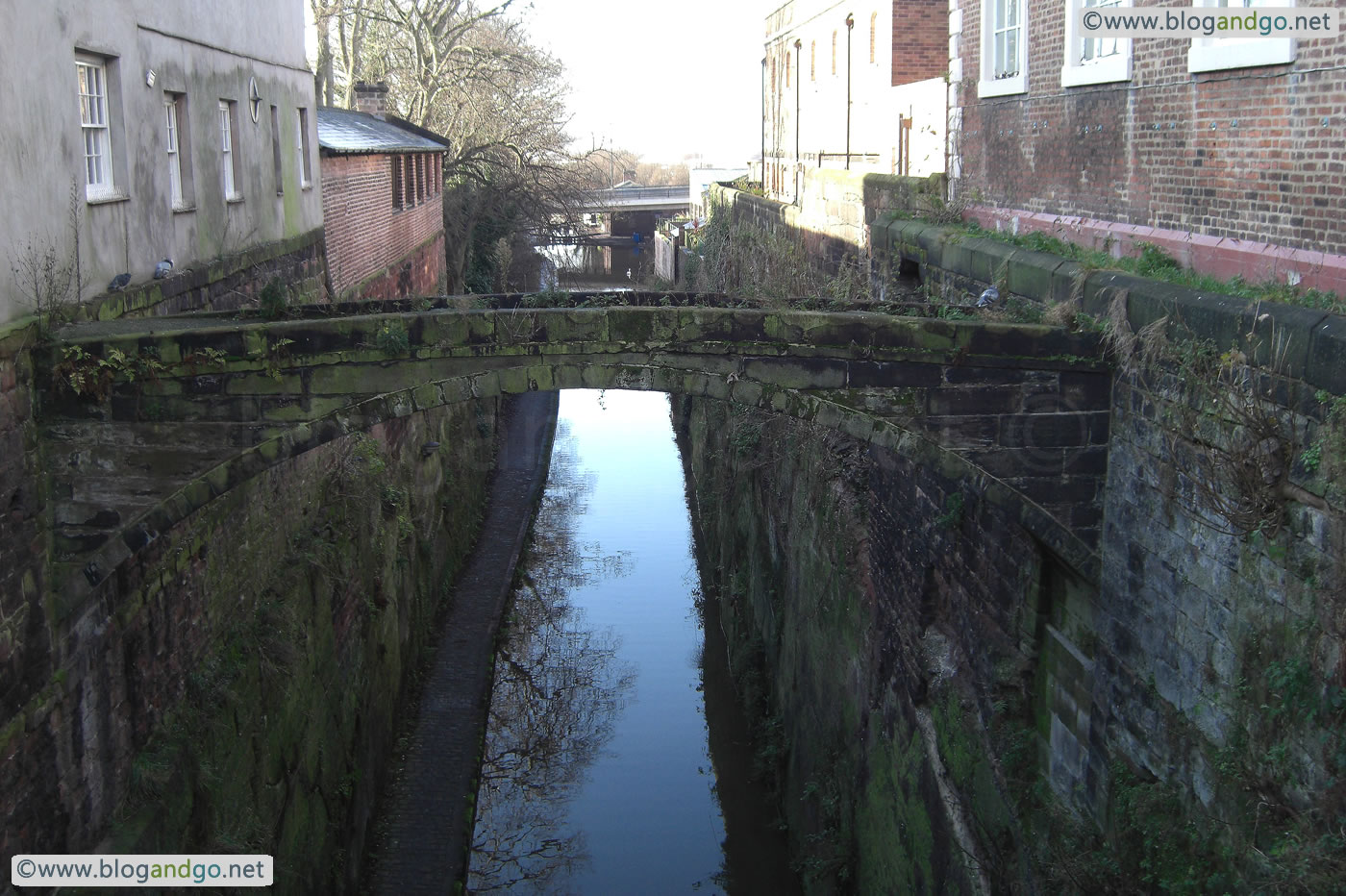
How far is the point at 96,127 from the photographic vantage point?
8148mm

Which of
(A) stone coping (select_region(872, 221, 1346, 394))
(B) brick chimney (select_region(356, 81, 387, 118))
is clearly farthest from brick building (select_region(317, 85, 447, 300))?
(A) stone coping (select_region(872, 221, 1346, 394))

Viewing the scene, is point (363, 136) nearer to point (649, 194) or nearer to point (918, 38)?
point (918, 38)

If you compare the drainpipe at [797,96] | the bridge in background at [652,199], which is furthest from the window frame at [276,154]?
the bridge in background at [652,199]

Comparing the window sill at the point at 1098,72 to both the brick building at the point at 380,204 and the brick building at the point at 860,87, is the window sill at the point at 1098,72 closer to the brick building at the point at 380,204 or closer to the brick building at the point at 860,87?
the brick building at the point at 860,87

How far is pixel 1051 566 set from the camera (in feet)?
24.9

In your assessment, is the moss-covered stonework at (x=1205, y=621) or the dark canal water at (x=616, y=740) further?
the dark canal water at (x=616, y=740)

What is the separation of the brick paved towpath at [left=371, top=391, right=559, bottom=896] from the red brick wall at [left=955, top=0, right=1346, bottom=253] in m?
7.98

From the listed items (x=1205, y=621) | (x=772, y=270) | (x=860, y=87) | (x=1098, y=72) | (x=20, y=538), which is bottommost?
Answer: (x=1205, y=621)

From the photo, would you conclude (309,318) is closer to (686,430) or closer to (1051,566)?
(1051,566)

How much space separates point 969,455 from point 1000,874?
108 inches

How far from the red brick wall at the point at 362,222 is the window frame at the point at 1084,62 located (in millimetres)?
9185

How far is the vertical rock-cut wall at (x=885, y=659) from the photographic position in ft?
26.5

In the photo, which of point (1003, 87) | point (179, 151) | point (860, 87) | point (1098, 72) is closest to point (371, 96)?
point (860, 87)

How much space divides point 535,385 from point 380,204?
482 inches
